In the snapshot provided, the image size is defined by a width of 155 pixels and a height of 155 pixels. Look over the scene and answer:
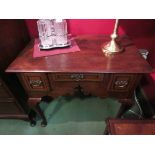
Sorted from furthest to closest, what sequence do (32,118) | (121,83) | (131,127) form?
(32,118), (121,83), (131,127)

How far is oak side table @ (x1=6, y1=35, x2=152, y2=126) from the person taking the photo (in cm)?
82

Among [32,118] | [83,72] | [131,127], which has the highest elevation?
[83,72]

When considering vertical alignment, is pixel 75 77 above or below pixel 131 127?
above

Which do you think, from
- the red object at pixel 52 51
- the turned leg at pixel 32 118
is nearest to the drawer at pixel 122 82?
the red object at pixel 52 51

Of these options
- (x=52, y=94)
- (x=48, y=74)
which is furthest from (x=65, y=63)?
(x=52, y=94)

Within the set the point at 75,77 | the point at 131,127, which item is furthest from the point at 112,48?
the point at 131,127

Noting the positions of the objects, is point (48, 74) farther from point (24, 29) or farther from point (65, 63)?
point (24, 29)

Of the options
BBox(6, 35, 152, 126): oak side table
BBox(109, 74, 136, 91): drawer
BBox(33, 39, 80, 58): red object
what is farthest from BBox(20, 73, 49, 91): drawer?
BBox(109, 74, 136, 91): drawer

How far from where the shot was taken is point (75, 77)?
0.88 metres

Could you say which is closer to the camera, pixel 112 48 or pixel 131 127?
pixel 131 127

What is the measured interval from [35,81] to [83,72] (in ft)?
1.05

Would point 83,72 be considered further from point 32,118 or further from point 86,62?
point 32,118
